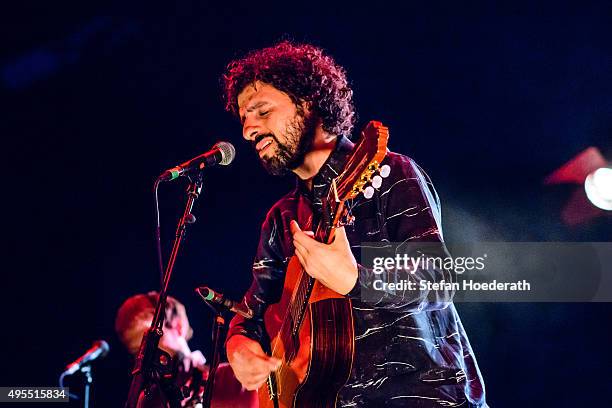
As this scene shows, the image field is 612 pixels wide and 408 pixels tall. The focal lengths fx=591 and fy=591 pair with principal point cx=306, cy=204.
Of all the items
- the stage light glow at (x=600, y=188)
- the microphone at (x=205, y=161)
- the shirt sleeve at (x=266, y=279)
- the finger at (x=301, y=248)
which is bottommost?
the finger at (x=301, y=248)

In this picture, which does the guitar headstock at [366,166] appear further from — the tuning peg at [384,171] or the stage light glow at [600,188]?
the stage light glow at [600,188]

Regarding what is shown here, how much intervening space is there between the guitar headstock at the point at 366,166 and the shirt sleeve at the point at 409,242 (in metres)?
0.09

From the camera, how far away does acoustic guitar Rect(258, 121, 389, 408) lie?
2104mm

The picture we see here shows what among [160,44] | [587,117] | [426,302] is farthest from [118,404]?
[587,117]

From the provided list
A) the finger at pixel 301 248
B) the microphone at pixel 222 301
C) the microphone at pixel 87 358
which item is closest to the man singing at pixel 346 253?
the finger at pixel 301 248

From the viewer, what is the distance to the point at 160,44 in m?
5.53

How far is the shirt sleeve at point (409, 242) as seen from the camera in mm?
2018

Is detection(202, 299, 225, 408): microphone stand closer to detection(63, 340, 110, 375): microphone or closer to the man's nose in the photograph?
the man's nose

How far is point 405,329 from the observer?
2174 millimetres

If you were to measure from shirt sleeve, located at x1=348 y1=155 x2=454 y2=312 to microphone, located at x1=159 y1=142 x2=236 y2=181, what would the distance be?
1035mm

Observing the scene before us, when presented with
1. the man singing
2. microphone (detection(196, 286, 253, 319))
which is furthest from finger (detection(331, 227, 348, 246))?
microphone (detection(196, 286, 253, 319))

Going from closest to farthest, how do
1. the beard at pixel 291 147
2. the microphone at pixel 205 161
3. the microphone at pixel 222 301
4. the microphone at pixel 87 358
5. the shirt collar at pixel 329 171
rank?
the microphone at pixel 222 301 < the shirt collar at pixel 329 171 < the beard at pixel 291 147 < the microphone at pixel 205 161 < the microphone at pixel 87 358

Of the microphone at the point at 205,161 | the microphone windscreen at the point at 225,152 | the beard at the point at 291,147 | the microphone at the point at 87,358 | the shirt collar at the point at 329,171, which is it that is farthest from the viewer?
the microphone at the point at 87,358

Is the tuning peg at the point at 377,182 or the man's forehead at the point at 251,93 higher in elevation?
the man's forehead at the point at 251,93
